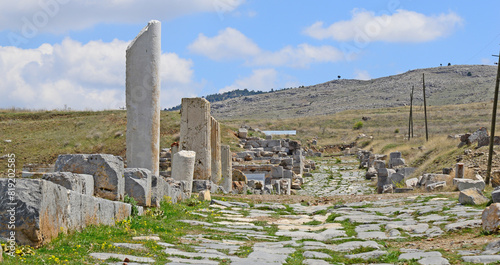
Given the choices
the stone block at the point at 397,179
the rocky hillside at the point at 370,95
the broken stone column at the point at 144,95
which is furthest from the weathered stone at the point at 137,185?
the rocky hillside at the point at 370,95

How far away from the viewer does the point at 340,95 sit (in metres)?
150

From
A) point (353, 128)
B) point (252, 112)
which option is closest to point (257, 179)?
point (353, 128)

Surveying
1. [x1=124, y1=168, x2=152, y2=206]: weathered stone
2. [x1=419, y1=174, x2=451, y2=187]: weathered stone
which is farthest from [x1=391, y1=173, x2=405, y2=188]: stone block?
[x1=124, y1=168, x2=152, y2=206]: weathered stone

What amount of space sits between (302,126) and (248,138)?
42144mm

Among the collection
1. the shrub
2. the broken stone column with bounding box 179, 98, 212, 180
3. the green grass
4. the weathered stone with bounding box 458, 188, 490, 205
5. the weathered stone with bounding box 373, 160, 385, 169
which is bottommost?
the green grass

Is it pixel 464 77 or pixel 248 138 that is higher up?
pixel 464 77

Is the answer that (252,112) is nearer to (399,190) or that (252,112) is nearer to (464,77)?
(464,77)

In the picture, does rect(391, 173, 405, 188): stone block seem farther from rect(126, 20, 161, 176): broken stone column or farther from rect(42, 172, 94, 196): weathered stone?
rect(42, 172, 94, 196): weathered stone

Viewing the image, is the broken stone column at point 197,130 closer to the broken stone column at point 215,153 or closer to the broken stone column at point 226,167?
the broken stone column at point 215,153

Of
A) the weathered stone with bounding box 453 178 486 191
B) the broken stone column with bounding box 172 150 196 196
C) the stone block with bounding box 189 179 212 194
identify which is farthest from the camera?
the stone block with bounding box 189 179 212 194

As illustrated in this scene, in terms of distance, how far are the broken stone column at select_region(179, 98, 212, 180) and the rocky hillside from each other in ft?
343

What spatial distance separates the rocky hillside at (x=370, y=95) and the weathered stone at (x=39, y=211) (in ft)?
381

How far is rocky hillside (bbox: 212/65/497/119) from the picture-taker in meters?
128

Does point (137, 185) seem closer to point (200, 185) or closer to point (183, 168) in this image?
point (183, 168)
